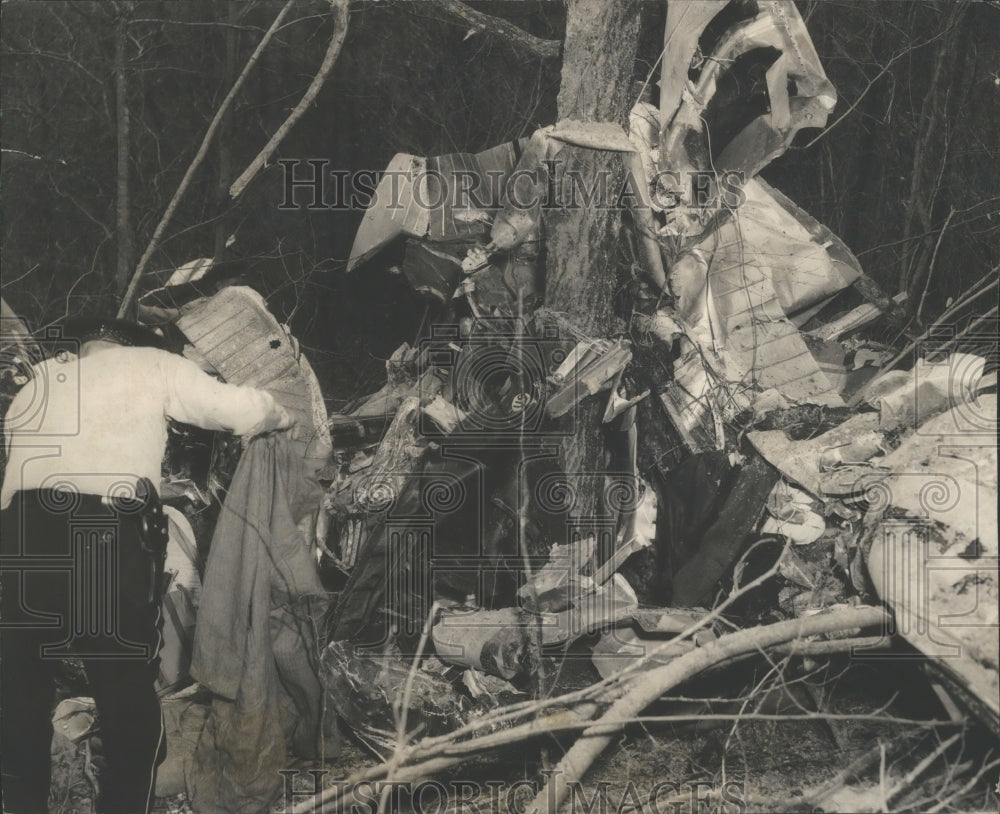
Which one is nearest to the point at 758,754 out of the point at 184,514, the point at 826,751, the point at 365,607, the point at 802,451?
the point at 826,751

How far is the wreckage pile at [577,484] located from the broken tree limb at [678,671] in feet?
0.04

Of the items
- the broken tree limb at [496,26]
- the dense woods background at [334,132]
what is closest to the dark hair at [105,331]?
the dense woods background at [334,132]

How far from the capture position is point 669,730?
4.03m

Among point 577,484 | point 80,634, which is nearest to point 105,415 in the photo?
point 80,634

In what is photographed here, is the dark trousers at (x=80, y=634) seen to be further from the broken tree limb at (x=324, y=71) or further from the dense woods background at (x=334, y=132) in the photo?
the dense woods background at (x=334, y=132)

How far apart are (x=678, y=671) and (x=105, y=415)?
2205 mm

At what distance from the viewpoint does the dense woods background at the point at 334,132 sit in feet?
20.3

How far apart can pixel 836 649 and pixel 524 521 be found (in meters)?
1.26

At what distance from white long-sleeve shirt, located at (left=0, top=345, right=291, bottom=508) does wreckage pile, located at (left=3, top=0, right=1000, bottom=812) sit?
38cm

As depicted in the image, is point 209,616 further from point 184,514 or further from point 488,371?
point 488,371

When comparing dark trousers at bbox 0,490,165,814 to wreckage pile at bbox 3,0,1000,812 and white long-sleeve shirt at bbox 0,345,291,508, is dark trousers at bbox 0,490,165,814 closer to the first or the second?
white long-sleeve shirt at bbox 0,345,291,508

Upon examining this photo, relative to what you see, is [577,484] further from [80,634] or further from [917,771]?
[80,634]

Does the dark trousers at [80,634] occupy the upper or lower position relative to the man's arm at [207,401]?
lower

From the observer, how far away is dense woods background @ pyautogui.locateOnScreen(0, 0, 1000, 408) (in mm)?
6188
